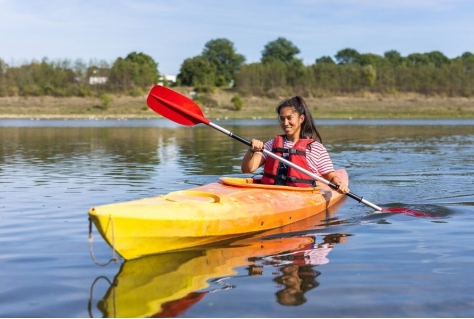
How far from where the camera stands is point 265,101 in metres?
56.6

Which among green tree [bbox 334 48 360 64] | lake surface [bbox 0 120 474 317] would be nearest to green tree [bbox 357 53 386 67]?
green tree [bbox 334 48 360 64]

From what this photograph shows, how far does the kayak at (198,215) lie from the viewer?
207 inches

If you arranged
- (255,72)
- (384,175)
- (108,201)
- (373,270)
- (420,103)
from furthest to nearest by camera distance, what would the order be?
(255,72) → (420,103) → (384,175) → (108,201) → (373,270)

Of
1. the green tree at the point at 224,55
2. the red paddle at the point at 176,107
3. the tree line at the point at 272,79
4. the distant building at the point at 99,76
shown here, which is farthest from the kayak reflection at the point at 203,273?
the green tree at the point at 224,55

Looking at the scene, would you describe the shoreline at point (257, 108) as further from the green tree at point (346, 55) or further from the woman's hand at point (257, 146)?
the woman's hand at point (257, 146)

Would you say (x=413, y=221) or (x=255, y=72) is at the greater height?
(x=255, y=72)

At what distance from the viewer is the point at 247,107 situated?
53844 mm

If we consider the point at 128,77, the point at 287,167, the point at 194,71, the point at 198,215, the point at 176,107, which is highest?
the point at 194,71

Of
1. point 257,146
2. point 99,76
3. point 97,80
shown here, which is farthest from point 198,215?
point 99,76

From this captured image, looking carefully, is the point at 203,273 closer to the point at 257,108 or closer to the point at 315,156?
the point at 315,156

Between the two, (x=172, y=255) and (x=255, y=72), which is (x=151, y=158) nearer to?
(x=172, y=255)

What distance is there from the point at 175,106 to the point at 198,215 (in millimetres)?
2387

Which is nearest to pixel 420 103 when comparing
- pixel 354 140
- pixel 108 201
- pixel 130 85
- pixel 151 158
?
pixel 130 85

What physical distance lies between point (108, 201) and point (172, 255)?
335cm
